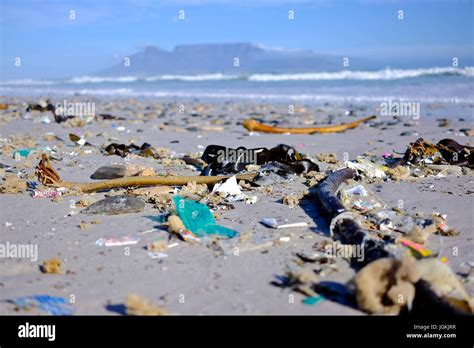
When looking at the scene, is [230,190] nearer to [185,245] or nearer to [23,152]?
[185,245]

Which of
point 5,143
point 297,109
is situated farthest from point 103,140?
point 297,109

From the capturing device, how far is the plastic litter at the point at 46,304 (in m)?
2.42

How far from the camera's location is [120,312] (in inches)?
94.5

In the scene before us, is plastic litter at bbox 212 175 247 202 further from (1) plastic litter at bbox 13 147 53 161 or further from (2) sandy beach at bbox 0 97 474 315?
(1) plastic litter at bbox 13 147 53 161

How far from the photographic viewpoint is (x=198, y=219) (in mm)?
3621

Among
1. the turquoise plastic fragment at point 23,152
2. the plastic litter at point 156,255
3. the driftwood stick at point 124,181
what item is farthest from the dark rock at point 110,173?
the plastic litter at point 156,255

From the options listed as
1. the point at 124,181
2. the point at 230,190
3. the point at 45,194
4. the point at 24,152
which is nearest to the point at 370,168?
the point at 230,190

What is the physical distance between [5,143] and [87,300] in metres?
5.34

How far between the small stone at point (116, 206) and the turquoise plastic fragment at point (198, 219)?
0.31 meters

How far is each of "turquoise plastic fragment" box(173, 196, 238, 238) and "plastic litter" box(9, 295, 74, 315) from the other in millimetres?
1113

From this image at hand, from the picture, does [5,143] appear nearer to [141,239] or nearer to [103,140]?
[103,140]

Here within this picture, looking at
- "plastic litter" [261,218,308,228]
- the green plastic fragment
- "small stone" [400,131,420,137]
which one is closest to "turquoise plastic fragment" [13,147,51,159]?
"plastic litter" [261,218,308,228]

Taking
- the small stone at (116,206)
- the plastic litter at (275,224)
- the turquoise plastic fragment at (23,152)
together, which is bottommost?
the plastic litter at (275,224)

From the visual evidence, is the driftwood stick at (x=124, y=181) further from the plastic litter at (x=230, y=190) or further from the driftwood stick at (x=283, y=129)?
the driftwood stick at (x=283, y=129)
